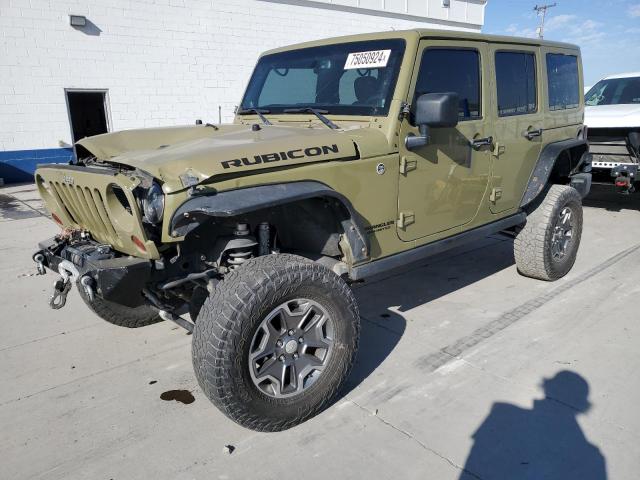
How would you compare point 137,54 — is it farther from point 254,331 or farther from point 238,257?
point 254,331

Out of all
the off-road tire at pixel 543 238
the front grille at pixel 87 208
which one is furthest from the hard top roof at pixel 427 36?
the front grille at pixel 87 208

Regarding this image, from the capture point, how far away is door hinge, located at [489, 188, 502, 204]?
Result: 13.5ft

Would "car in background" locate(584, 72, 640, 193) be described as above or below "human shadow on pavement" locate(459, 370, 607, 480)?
above

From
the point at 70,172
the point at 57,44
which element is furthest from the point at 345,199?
the point at 57,44

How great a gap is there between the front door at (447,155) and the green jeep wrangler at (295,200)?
0.01 meters

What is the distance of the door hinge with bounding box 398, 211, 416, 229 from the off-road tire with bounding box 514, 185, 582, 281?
185cm

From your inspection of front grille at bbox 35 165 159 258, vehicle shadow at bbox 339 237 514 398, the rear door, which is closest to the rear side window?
the rear door

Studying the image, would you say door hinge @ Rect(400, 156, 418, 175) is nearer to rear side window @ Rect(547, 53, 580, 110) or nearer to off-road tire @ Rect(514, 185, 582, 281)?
off-road tire @ Rect(514, 185, 582, 281)

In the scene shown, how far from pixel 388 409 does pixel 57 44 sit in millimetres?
11730

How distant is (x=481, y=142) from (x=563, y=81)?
189 cm

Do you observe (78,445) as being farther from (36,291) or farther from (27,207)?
(27,207)

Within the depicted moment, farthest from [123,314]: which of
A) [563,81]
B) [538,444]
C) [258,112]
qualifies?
[563,81]

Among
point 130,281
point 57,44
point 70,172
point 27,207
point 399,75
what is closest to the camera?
point 130,281

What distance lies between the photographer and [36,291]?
16.1 feet
